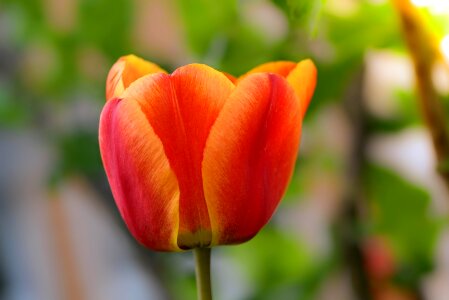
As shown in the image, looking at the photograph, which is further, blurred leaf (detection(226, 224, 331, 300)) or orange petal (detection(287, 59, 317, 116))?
blurred leaf (detection(226, 224, 331, 300))

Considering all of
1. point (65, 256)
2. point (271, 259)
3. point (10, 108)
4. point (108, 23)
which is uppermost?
point (108, 23)

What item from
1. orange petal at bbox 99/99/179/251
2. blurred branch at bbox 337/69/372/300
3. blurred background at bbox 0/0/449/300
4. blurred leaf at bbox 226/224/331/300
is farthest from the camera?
blurred leaf at bbox 226/224/331/300

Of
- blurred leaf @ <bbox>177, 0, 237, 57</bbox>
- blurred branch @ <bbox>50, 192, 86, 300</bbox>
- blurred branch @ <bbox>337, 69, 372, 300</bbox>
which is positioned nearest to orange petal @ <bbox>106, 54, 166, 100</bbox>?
blurred leaf @ <bbox>177, 0, 237, 57</bbox>

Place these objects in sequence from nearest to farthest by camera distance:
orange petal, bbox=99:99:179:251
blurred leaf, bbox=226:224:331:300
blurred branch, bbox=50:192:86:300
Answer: orange petal, bbox=99:99:179:251, blurred leaf, bbox=226:224:331:300, blurred branch, bbox=50:192:86:300

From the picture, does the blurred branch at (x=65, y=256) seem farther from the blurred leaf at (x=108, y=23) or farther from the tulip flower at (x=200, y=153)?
the tulip flower at (x=200, y=153)

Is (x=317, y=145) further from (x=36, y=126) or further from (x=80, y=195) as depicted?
(x=80, y=195)

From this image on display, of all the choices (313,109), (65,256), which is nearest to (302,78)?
(313,109)

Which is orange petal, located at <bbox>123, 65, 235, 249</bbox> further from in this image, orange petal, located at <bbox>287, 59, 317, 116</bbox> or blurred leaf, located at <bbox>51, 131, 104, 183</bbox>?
blurred leaf, located at <bbox>51, 131, 104, 183</bbox>

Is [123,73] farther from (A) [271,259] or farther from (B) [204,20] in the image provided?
(A) [271,259]
